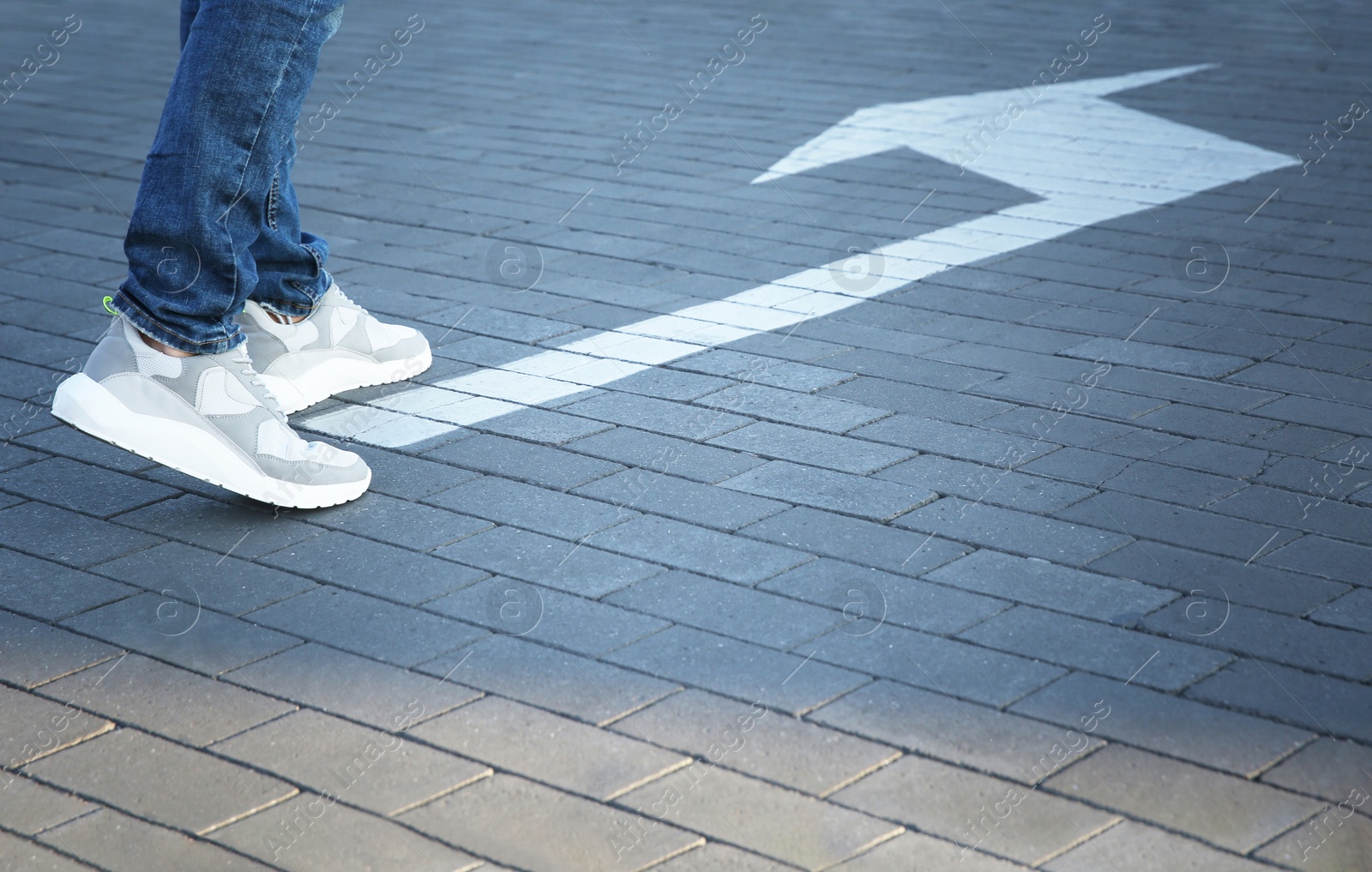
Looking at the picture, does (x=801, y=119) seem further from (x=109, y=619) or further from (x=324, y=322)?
(x=109, y=619)

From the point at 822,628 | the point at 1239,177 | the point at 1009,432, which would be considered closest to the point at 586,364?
the point at 1009,432

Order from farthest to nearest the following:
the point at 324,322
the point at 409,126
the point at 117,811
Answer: the point at 409,126 < the point at 324,322 < the point at 117,811

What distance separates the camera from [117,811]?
1908mm

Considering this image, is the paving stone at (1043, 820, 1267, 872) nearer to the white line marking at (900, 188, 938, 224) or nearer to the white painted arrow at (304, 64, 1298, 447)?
the white painted arrow at (304, 64, 1298, 447)

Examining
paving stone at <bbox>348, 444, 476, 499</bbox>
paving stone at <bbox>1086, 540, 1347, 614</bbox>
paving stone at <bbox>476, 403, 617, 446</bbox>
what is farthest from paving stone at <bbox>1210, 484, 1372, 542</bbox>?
paving stone at <bbox>348, 444, 476, 499</bbox>

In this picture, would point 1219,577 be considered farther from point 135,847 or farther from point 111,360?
point 111,360

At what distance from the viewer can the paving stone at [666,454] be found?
2941 mm

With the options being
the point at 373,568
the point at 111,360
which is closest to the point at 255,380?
the point at 111,360

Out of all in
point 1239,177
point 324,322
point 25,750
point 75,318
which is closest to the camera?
point 25,750

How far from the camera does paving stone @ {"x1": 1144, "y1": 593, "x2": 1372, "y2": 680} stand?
2234mm

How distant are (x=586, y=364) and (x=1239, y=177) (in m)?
3.08

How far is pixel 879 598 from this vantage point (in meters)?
2.43

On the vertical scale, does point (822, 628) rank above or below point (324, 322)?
below

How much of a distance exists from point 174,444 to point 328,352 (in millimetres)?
714
